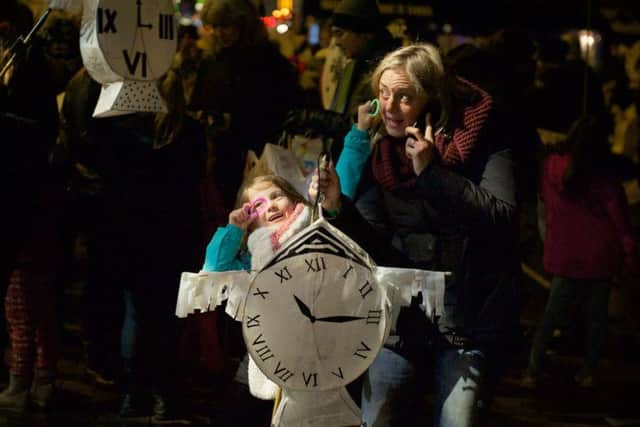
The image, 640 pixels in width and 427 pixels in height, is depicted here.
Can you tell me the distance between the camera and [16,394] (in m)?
6.95

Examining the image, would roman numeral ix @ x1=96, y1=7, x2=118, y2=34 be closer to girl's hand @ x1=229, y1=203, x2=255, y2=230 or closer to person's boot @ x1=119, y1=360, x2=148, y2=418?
girl's hand @ x1=229, y1=203, x2=255, y2=230

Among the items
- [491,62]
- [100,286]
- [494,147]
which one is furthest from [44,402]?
[494,147]

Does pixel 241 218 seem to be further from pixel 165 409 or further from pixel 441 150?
pixel 165 409

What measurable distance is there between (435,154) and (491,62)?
1.53 meters

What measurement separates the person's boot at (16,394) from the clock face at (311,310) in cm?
321

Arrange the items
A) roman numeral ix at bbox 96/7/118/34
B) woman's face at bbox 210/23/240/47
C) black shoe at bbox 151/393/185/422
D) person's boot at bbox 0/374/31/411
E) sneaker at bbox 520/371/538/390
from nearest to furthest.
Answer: roman numeral ix at bbox 96/7/118/34, black shoe at bbox 151/393/185/422, person's boot at bbox 0/374/31/411, woman's face at bbox 210/23/240/47, sneaker at bbox 520/371/538/390

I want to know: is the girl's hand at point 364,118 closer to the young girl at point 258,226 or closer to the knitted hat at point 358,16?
the young girl at point 258,226

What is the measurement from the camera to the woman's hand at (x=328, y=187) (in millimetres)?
4352

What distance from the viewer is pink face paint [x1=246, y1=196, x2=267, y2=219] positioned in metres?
4.77

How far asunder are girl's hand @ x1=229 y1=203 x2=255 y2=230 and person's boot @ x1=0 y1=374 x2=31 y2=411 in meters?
2.69

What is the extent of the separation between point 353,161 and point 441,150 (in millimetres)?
351

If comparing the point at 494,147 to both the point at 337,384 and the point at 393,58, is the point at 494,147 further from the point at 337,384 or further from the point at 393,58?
the point at 337,384

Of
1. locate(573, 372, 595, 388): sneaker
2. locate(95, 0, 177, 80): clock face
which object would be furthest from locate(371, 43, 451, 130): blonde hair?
locate(573, 372, 595, 388): sneaker

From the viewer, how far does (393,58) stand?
455 centimetres
